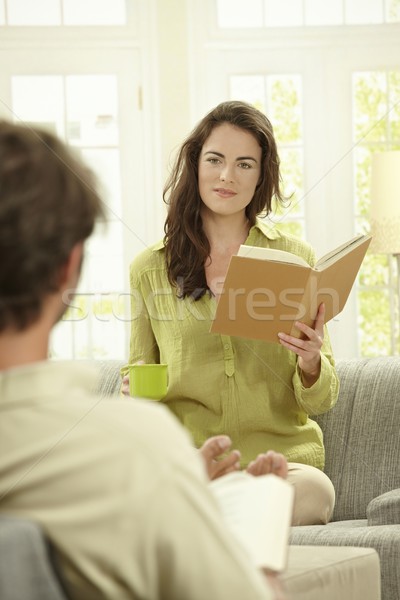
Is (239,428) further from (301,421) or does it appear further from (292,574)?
(292,574)

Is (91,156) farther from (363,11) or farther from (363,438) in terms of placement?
(363,438)

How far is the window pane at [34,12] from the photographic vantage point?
4.58m

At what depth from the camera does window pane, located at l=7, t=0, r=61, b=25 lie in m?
4.58

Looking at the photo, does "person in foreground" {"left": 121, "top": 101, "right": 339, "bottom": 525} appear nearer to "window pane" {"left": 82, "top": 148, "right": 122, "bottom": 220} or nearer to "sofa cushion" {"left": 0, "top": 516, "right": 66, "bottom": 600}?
"sofa cushion" {"left": 0, "top": 516, "right": 66, "bottom": 600}

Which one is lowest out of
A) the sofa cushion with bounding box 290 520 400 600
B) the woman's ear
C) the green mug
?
the sofa cushion with bounding box 290 520 400 600

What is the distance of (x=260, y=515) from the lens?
1.07 metres

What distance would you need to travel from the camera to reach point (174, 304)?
272cm

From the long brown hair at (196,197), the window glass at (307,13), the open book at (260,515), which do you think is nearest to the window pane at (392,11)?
the window glass at (307,13)

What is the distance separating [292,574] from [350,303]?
3.15m

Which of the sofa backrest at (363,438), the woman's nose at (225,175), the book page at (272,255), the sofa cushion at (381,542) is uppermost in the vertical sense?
the woman's nose at (225,175)

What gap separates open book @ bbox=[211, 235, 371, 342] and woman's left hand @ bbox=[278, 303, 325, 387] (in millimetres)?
16

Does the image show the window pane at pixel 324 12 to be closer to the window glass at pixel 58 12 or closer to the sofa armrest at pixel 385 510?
the window glass at pixel 58 12

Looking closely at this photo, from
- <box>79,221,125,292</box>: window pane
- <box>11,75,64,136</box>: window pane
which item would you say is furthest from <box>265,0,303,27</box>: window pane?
<box>79,221,125,292</box>: window pane

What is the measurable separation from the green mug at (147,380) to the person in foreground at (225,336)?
0.57ft
